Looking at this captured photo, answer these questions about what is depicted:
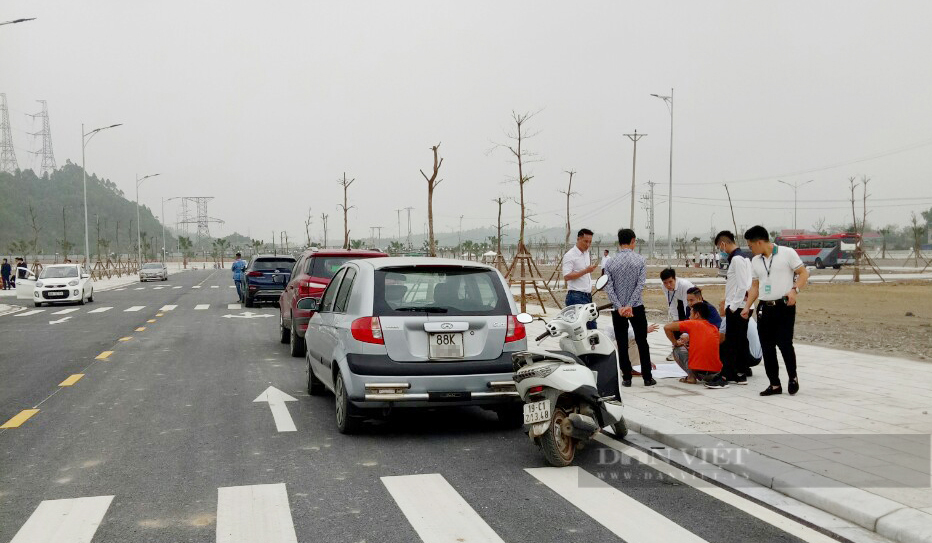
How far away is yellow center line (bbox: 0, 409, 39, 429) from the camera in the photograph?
785 cm

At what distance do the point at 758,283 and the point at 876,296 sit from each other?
72.5 ft

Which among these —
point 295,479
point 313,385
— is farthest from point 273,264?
point 295,479

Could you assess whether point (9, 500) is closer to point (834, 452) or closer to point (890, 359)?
point (834, 452)

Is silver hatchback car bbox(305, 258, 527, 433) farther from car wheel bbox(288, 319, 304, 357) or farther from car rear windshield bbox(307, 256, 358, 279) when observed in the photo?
car rear windshield bbox(307, 256, 358, 279)

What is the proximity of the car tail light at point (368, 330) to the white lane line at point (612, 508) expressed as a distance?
1844mm

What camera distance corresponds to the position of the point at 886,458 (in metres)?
6.12

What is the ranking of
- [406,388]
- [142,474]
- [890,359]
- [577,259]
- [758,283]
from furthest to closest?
[890,359] < [577,259] < [758,283] < [406,388] < [142,474]

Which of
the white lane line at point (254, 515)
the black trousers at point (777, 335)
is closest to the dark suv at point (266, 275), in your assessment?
the black trousers at point (777, 335)

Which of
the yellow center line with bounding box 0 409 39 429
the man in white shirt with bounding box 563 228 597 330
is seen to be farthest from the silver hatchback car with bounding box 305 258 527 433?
the yellow center line with bounding box 0 409 39 429

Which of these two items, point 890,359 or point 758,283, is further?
point 890,359

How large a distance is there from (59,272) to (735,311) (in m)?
27.5

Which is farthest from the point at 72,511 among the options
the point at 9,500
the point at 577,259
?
the point at 577,259

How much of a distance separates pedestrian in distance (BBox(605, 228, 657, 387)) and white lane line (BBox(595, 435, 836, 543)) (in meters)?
2.47

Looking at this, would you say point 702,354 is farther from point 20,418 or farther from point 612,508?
point 20,418
